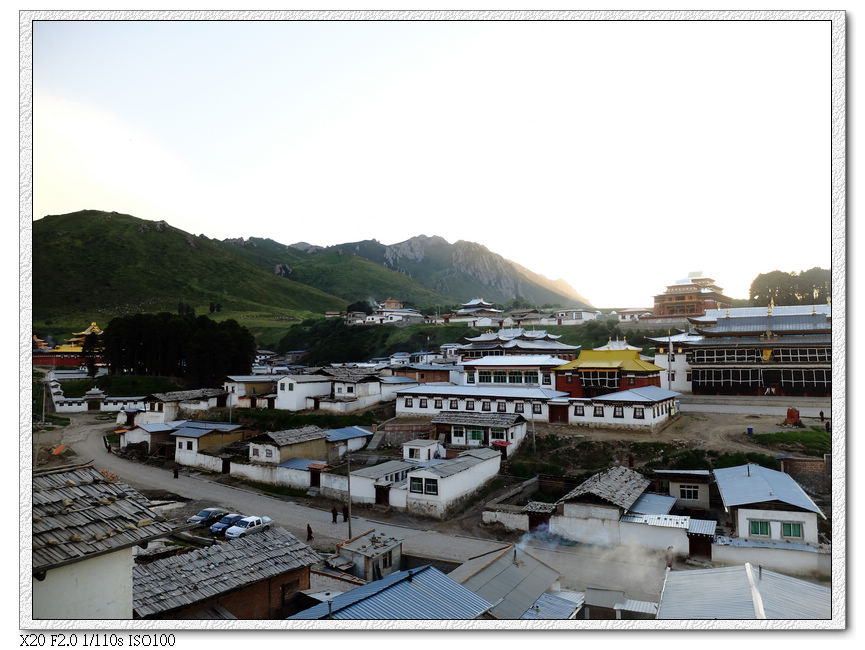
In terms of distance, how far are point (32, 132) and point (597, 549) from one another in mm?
18179

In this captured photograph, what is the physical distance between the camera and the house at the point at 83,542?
7.09m

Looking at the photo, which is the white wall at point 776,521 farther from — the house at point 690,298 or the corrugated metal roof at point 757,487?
the house at point 690,298

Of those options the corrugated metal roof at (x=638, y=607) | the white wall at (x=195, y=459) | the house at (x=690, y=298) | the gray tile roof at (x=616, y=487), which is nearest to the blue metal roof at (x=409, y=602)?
the corrugated metal roof at (x=638, y=607)

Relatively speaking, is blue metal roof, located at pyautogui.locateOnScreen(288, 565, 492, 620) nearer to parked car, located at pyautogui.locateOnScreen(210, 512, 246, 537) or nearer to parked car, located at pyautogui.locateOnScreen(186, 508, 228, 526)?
parked car, located at pyautogui.locateOnScreen(210, 512, 246, 537)

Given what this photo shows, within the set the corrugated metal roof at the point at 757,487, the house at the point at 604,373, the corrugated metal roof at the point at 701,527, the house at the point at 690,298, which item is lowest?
the corrugated metal roof at the point at 701,527

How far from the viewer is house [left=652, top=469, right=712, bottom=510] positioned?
20.1 metres

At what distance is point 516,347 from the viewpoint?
4522 cm

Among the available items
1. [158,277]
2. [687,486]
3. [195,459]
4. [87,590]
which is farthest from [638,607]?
[158,277]

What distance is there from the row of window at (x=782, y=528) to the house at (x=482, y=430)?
11963 millimetres

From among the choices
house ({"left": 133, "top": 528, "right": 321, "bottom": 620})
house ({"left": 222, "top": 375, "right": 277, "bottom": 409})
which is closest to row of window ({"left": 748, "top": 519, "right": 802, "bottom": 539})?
house ({"left": 133, "top": 528, "right": 321, "bottom": 620})

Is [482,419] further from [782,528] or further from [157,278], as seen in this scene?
[157,278]

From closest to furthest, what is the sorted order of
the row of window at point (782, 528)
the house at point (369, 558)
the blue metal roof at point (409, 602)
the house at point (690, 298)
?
the blue metal roof at point (409, 602) < the house at point (369, 558) < the row of window at point (782, 528) < the house at point (690, 298)

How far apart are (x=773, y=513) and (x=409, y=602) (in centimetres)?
1225

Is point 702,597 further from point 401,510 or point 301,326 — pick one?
point 301,326
